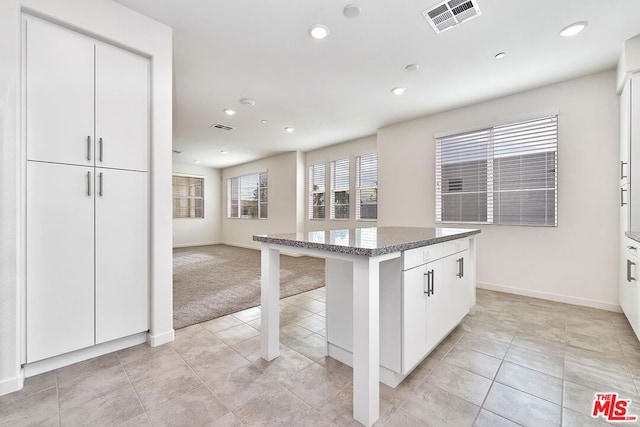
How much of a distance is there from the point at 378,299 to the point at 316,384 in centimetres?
76

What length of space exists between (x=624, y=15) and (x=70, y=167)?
14.2 feet

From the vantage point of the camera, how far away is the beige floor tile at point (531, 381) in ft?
5.32

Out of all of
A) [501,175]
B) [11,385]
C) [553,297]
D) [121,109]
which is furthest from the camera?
[501,175]

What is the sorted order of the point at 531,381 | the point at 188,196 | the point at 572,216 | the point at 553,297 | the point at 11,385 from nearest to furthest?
the point at 11,385, the point at 531,381, the point at 572,216, the point at 553,297, the point at 188,196

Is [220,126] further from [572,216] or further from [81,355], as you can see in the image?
[572,216]

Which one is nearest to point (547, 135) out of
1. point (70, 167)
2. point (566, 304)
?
point (566, 304)

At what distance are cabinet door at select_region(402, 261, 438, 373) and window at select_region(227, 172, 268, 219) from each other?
648cm

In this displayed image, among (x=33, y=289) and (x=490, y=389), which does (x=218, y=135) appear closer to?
(x=33, y=289)

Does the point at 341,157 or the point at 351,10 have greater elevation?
the point at 351,10

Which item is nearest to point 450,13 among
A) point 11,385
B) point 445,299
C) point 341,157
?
point 445,299

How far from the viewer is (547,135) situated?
134 inches

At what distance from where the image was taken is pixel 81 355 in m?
2.00

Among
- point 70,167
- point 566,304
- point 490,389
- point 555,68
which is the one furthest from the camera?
point 566,304

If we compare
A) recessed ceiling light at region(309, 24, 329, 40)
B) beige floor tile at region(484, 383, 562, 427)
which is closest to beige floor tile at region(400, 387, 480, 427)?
beige floor tile at region(484, 383, 562, 427)
